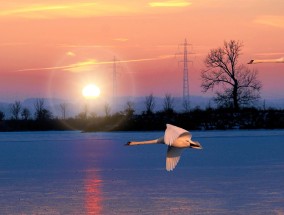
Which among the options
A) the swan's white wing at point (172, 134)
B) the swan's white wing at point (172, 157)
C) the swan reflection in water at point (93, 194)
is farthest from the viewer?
the swan reflection in water at point (93, 194)

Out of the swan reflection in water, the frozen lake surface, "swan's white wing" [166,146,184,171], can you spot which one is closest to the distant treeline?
the frozen lake surface

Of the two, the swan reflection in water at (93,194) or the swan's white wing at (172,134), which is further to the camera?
the swan reflection in water at (93,194)

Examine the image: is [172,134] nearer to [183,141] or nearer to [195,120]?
[183,141]

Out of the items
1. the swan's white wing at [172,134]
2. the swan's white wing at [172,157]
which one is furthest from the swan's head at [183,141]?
the swan's white wing at [172,157]

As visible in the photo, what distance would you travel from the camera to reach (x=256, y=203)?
52.3ft

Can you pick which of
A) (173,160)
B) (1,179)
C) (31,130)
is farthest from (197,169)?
(31,130)

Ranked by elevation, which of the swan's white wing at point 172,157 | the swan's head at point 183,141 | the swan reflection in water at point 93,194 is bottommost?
the swan reflection in water at point 93,194

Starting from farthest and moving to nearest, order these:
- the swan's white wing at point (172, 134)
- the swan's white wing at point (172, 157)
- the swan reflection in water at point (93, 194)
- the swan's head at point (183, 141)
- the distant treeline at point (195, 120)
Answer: the distant treeline at point (195, 120)
the swan reflection in water at point (93, 194)
the swan's white wing at point (172, 157)
the swan's head at point (183, 141)
the swan's white wing at point (172, 134)

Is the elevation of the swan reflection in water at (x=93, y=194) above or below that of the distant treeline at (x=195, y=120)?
below

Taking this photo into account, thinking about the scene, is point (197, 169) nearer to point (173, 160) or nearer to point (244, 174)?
point (244, 174)

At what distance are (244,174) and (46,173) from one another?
212 inches

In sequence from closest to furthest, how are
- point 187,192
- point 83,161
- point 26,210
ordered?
point 26,210
point 187,192
point 83,161

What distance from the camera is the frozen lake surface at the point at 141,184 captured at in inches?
618

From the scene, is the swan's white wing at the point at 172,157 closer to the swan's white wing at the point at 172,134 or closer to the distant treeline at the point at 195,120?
the swan's white wing at the point at 172,134
